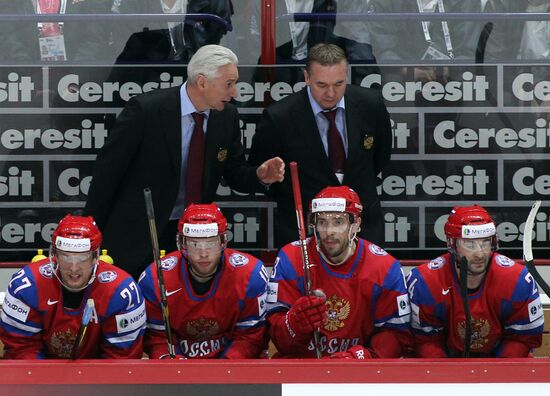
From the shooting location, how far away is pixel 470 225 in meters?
4.57

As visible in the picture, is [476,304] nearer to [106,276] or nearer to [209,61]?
[106,276]

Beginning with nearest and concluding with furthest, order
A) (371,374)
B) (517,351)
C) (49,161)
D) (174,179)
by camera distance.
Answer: (371,374) → (517,351) → (174,179) → (49,161)

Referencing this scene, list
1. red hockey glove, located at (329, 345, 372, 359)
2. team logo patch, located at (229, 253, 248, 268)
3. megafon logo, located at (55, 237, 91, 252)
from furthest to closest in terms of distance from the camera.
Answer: team logo patch, located at (229, 253, 248, 268), megafon logo, located at (55, 237, 91, 252), red hockey glove, located at (329, 345, 372, 359)

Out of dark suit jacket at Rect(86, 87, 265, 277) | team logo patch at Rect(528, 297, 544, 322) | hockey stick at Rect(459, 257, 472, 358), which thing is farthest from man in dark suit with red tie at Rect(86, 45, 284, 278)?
team logo patch at Rect(528, 297, 544, 322)

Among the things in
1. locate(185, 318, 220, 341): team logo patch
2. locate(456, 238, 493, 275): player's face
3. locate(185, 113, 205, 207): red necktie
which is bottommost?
locate(185, 318, 220, 341): team logo patch

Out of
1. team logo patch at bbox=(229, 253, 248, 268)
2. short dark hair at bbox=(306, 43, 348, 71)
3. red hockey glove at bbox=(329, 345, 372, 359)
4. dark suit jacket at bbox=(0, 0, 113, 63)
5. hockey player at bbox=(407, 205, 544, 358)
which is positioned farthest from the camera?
dark suit jacket at bbox=(0, 0, 113, 63)

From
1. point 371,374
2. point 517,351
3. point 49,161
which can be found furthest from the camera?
point 49,161

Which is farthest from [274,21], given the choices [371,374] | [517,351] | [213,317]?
[371,374]

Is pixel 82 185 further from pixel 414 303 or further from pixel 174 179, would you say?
pixel 414 303

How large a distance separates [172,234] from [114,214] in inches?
9.6

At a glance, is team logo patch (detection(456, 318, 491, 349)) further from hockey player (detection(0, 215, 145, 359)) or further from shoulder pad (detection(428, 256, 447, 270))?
hockey player (detection(0, 215, 145, 359))

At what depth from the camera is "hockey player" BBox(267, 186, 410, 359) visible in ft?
15.3

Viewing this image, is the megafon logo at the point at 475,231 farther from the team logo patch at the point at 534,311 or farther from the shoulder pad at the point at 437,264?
the team logo patch at the point at 534,311

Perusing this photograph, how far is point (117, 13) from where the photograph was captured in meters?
5.60
